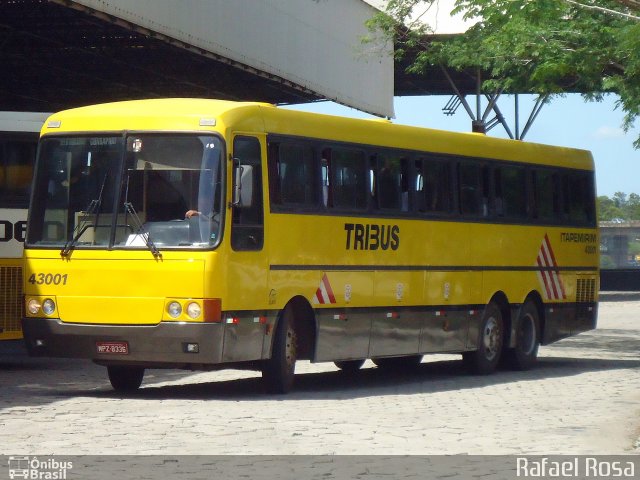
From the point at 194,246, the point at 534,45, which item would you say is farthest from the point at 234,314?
the point at 534,45

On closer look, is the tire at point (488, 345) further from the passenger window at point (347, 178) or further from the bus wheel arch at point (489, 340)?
the passenger window at point (347, 178)

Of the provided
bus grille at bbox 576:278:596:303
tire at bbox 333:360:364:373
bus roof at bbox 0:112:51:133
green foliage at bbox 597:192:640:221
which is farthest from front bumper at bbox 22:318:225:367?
green foliage at bbox 597:192:640:221

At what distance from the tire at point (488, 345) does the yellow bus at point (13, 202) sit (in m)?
6.19

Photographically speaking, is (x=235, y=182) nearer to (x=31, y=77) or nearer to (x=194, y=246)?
(x=194, y=246)

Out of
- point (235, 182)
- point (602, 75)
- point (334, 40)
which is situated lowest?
point (235, 182)

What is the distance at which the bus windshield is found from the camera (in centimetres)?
1563

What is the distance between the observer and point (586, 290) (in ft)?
79.0

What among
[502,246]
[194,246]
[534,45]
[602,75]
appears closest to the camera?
[194,246]

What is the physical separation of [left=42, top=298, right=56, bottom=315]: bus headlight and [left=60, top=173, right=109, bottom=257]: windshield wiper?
0.50 m

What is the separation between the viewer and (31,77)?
43719 mm

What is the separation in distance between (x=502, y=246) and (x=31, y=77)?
25.1 metres

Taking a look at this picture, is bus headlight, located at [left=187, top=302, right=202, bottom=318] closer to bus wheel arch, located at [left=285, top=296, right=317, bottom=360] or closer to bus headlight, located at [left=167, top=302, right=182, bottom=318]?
bus headlight, located at [left=167, top=302, right=182, bottom=318]

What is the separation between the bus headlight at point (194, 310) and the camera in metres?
15.4

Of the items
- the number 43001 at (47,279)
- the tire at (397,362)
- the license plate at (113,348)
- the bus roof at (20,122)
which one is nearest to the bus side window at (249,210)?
the license plate at (113,348)
